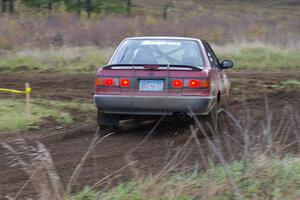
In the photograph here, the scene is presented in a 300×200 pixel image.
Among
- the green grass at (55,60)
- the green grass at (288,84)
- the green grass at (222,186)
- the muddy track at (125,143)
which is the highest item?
the green grass at (222,186)

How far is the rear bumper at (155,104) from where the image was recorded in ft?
26.1

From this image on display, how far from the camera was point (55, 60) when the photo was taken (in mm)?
17672

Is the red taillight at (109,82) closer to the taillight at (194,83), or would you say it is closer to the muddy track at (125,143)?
the muddy track at (125,143)

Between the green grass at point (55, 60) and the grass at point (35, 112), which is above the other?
the grass at point (35, 112)

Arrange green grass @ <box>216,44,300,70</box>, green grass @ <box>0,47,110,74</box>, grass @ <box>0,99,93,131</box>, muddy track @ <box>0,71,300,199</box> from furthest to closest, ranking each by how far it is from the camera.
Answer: green grass @ <box>216,44,300,70</box> → green grass @ <box>0,47,110,74</box> → grass @ <box>0,99,93,131</box> → muddy track @ <box>0,71,300,199</box>

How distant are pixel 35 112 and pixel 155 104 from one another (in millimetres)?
3123

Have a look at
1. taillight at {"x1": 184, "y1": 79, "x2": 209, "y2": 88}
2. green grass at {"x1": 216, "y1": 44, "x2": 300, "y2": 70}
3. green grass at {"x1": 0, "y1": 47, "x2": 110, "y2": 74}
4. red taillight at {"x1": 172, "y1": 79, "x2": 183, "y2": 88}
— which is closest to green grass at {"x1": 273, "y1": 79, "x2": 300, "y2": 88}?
green grass at {"x1": 216, "y1": 44, "x2": 300, "y2": 70}

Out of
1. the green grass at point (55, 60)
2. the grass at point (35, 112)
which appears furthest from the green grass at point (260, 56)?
the grass at point (35, 112)

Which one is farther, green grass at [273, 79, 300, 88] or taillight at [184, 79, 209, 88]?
green grass at [273, 79, 300, 88]

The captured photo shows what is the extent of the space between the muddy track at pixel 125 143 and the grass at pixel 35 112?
11.4 inches

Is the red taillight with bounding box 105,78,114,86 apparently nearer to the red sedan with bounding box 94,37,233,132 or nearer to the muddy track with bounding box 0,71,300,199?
the red sedan with bounding box 94,37,233,132

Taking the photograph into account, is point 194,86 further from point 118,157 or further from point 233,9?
point 233,9

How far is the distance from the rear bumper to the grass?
180cm

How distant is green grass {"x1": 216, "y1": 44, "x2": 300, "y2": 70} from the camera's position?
17.9 metres
